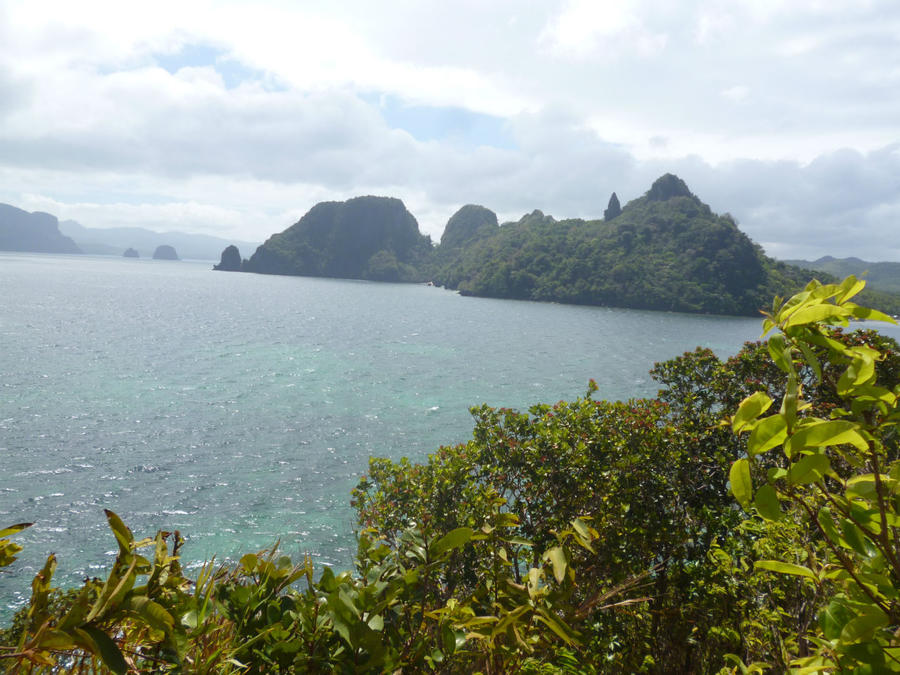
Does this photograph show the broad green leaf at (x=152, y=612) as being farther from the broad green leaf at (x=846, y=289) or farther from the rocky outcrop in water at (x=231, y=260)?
the rocky outcrop in water at (x=231, y=260)

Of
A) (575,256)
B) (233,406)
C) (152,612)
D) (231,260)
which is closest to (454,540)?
(152,612)

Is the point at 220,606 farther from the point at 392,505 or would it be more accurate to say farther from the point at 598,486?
the point at 392,505

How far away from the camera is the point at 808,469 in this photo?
64 cm

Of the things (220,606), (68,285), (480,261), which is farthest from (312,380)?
(480,261)

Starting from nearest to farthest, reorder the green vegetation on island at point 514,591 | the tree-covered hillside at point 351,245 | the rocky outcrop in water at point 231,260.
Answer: the green vegetation on island at point 514,591 < the tree-covered hillside at point 351,245 < the rocky outcrop in water at point 231,260

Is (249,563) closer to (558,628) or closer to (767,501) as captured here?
(558,628)

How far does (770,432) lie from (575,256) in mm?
109294

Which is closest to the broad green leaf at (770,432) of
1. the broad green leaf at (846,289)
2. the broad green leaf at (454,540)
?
the broad green leaf at (846,289)

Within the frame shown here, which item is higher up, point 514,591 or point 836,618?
point 836,618

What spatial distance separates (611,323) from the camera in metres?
66.3

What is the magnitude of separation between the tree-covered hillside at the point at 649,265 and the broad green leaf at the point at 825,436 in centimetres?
8754

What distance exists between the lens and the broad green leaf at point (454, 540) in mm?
953

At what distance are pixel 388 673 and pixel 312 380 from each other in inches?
1165

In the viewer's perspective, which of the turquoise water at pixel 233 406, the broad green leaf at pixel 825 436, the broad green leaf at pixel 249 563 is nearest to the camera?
the broad green leaf at pixel 825 436
